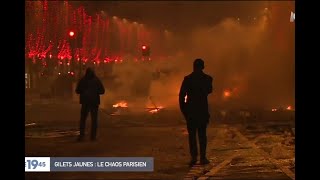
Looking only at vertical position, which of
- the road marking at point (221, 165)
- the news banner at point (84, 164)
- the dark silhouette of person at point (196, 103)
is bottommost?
the road marking at point (221, 165)

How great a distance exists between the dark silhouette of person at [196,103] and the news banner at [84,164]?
879 mm

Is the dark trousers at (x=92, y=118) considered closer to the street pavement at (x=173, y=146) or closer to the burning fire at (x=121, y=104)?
the street pavement at (x=173, y=146)

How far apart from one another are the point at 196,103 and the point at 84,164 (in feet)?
6.98

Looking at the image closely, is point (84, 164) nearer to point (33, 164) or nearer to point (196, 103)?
point (33, 164)

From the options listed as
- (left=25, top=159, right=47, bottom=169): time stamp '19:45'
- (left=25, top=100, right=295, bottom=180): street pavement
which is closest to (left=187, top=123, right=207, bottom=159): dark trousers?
(left=25, top=100, right=295, bottom=180): street pavement

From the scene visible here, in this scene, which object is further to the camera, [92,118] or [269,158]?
[92,118]

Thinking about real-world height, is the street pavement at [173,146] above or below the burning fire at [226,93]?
below

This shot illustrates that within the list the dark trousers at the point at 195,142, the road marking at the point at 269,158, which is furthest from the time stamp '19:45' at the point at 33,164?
the road marking at the point at 269,158

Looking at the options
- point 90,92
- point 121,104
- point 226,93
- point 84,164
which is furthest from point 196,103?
point 226,93

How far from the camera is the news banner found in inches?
288

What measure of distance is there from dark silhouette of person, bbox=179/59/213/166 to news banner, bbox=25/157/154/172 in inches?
34.6

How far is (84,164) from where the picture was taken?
7801 mm

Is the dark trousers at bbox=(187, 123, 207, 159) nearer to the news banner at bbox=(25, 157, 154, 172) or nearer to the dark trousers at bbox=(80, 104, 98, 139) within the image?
the news banner at bbox=(25, 157, 154, 172)

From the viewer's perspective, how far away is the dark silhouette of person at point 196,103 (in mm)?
8648
